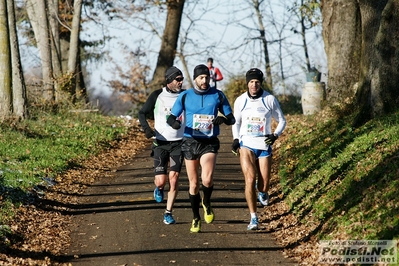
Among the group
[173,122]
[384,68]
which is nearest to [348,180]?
[173,122]

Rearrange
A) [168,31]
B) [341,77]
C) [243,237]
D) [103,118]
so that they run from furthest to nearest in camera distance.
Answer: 1. [168,31]
2. [103,118]
3. [341,77]
4. [243,237]

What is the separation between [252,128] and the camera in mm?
11945

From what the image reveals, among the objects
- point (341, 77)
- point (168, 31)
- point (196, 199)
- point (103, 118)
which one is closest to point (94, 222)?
point (196, 199)

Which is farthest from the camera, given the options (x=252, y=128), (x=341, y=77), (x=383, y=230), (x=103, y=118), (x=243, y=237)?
(x=103, y=118)

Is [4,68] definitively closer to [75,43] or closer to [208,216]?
[75,43]

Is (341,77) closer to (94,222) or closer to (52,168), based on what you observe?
(52,168)

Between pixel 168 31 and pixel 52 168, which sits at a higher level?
pixel 168 31

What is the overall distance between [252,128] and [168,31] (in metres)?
23.4

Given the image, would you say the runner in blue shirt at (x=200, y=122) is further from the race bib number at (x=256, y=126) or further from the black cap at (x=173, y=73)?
the black cap at (x=173, y=73)

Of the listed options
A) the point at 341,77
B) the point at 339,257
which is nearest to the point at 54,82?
the point at 341,77

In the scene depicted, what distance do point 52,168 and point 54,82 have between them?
11515 millimetres

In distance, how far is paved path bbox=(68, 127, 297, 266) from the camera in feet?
32.9

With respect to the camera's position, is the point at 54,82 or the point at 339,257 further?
the point at 54,82

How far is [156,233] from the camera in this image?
11500 millimetres
